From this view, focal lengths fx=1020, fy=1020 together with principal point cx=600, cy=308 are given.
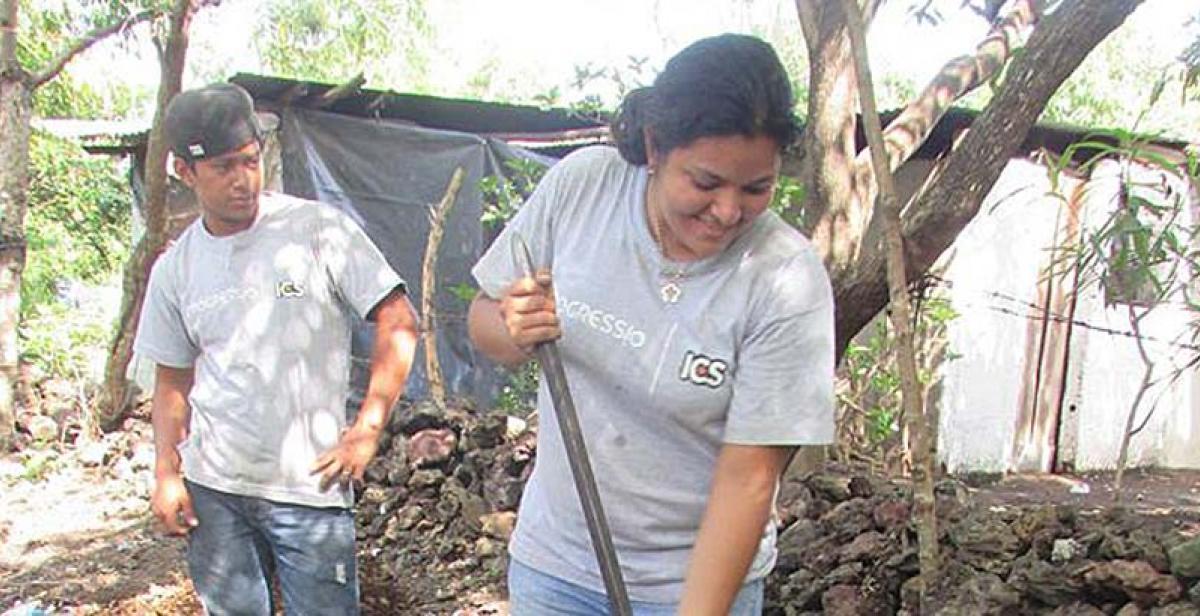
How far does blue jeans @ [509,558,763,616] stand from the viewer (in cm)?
155

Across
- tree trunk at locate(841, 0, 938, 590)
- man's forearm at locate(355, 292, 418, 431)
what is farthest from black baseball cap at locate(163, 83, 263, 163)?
tree trunk at locate(841, 0, 938, 590)

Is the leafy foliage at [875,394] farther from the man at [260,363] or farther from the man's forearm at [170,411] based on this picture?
the man's forearm at [170,411]

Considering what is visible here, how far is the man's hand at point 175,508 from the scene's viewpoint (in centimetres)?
229

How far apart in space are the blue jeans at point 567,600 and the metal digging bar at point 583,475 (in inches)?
2.1

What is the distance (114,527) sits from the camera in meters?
5.23

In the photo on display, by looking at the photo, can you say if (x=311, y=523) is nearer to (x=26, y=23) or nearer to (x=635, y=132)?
(x=635, y=132)

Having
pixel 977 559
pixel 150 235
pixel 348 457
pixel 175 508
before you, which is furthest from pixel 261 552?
pixel 150 235

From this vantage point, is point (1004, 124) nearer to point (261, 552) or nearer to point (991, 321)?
point (261, 552)

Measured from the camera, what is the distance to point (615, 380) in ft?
4.88

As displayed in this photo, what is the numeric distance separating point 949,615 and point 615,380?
1.61 metres

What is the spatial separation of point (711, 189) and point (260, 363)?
126cm

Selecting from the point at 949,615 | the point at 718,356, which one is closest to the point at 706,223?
the point at 718,356

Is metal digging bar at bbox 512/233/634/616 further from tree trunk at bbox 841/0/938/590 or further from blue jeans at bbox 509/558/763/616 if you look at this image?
tree trunk at bbox 841/0/938/590

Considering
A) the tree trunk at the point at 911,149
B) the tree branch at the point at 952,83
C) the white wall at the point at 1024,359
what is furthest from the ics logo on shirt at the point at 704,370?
the white wall at the point at 1024,359
